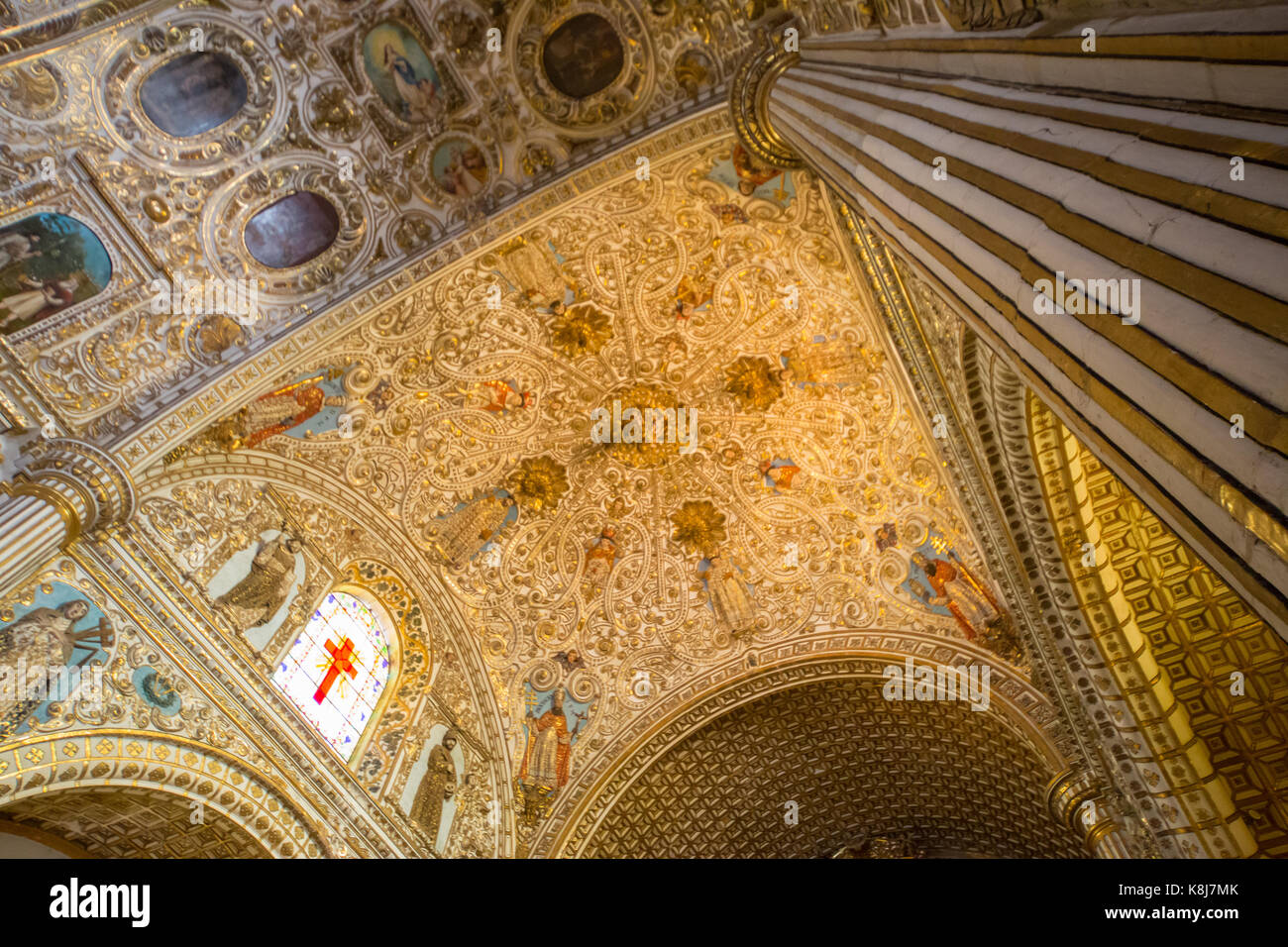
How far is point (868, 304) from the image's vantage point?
10.9 metres

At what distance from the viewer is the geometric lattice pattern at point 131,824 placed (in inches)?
291

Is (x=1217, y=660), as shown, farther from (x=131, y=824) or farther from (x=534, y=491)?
(x=131, y=824)

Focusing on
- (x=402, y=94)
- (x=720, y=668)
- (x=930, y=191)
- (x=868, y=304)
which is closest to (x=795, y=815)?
(x=720, y=668)

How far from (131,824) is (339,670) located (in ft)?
9.86

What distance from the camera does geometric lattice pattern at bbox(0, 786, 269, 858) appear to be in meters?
7.39

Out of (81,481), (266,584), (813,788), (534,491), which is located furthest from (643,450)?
(81,481)

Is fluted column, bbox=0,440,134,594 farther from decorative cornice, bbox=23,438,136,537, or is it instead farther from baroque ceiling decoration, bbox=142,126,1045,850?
baroque ceiling decoration, bbox=142,126,1045,850

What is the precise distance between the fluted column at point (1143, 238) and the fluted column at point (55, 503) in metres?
7.29

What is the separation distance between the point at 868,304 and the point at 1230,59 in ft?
26.8

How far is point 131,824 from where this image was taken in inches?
315

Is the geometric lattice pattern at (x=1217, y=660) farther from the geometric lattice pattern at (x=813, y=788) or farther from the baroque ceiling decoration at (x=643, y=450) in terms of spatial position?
the geometric lattice pattern at (x=813, y=788)

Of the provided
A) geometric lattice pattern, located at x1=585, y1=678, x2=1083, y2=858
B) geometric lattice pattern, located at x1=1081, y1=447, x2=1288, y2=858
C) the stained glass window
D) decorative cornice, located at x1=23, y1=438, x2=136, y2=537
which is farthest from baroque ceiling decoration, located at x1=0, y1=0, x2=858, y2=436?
geometric lattice pattern, located at x1=585, y1=678, x2=1083, y2=858

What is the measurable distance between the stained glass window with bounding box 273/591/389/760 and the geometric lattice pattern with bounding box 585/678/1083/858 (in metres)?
3.90
